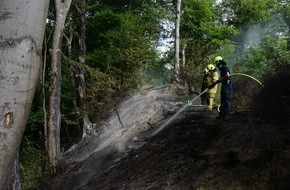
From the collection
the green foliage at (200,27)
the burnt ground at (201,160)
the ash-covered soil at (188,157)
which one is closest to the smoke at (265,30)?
the green foliage at (200,27)

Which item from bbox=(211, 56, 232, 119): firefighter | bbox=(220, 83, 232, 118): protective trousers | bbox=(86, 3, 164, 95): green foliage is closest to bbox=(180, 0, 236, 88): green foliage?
bbox=(86, 3, 164, 95): green foliage

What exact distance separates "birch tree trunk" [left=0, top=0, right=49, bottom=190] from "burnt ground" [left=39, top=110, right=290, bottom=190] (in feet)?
19.1

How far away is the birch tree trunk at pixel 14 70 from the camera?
1385 mm

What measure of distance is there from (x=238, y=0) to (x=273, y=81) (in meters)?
27.5

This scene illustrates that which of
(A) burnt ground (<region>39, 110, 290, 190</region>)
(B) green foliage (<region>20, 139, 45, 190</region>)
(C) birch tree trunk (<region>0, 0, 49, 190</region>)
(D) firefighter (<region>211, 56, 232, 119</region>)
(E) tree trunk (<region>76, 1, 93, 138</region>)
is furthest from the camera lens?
(E) tree trunk (<region>76, 1, 93, 138</region>)

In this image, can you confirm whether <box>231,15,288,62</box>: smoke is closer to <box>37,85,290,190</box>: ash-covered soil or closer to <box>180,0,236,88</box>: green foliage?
<box>180,0,236,88</box>: green foliage

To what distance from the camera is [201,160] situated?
8.83 metres

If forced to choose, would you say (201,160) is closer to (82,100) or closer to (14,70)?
(14,70)

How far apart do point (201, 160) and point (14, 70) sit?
7.74 m

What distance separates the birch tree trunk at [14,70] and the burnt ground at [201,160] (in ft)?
19.1

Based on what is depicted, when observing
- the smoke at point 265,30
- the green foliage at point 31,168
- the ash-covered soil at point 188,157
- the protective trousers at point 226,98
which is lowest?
the green foliage at point 31,168

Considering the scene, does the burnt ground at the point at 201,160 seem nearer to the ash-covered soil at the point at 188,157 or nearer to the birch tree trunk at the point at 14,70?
the ash-covered soil at the point at 188,157

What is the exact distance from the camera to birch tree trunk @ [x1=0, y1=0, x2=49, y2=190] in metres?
1.38

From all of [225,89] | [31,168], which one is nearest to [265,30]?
[31,168]
